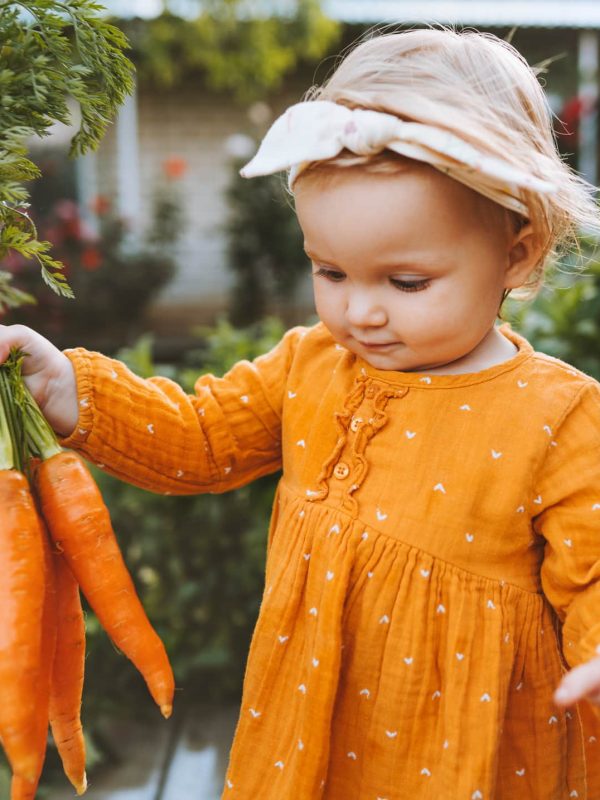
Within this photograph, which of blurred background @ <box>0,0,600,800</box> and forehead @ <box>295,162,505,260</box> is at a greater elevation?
forehead @ <box>295,162,505,260</box>

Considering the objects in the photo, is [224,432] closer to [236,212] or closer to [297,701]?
[297,701]

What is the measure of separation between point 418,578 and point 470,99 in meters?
0.70

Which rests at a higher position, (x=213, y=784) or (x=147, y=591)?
(x=147, y=591)

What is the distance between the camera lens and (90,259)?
782 cm

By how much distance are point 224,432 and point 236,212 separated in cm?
868

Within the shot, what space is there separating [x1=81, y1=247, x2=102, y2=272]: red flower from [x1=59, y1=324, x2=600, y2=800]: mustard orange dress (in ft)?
21.6

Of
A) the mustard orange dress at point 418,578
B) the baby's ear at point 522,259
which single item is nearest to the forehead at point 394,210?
the baby's ear at point 522,259

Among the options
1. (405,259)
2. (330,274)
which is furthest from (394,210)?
(330,274)

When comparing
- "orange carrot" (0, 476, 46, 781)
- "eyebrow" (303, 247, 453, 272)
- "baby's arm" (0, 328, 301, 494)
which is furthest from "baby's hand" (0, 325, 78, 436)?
"eyebrow" (303, 247, 453, 272)

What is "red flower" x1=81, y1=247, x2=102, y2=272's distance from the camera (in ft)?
25.7

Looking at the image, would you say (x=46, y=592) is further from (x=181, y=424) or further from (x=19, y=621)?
(x=181, y=424)

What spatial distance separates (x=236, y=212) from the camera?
9.98 m

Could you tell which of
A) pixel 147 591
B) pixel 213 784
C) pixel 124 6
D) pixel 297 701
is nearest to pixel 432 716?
pixel 297 701

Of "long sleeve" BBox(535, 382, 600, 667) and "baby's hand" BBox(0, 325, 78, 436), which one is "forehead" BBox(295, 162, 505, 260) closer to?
"long sleeve" BBox(535, 382, 600, 667)
